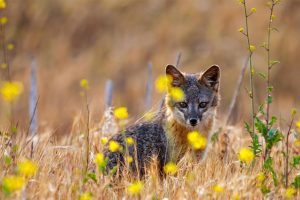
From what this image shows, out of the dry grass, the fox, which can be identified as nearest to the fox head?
the fox

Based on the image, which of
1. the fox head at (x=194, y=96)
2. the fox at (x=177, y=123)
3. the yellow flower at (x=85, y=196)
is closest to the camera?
the yellow flower at (x=85, y=196)

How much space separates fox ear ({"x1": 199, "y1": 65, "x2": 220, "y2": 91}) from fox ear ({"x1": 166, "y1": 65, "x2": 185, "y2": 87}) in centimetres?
22

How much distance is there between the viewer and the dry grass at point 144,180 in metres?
6.36

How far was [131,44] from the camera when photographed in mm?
21484

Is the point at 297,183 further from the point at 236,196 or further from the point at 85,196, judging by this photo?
the point at 85,196

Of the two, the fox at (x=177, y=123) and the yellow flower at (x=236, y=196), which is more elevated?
the fox at (x=177, y=123)

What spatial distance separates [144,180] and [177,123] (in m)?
1.35

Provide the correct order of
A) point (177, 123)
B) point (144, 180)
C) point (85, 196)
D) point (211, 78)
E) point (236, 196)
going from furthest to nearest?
point (211, 78), point (177, 123), point (144, 180), point (236, 196), point (85, 196)

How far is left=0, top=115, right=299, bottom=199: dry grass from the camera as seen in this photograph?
6363 millimetres

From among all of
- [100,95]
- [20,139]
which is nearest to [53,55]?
[100,95]

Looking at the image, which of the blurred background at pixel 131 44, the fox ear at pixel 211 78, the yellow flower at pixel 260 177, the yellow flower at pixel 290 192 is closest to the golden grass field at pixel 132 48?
the blurred background at pixel 131 44

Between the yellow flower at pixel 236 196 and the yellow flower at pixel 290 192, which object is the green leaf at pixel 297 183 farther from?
the yellow flower at pixel 236 196

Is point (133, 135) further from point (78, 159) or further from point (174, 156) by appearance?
point (78, 159)

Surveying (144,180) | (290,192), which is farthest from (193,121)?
(290,192)
